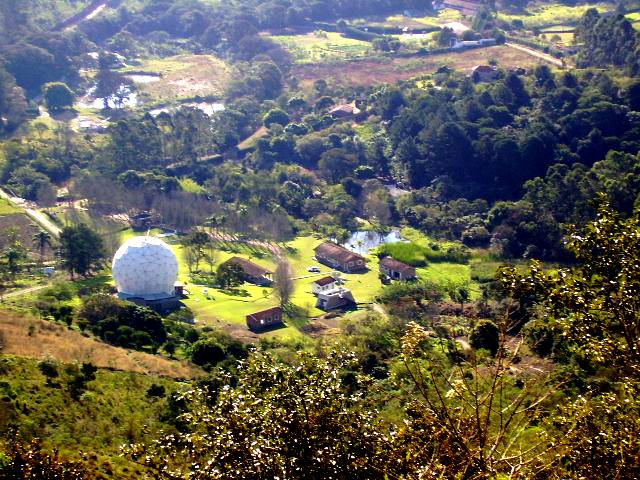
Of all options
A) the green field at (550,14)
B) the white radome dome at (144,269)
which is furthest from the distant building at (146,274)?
the green field at (550,14)

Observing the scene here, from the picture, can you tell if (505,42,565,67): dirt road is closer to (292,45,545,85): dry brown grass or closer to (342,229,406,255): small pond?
(292,45,545,85): dry brown grass

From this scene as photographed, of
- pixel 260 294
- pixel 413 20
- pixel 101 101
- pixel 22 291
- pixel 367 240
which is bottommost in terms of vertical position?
pixel 101 101

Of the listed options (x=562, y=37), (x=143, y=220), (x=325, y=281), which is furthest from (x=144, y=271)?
(x=562, y=37)

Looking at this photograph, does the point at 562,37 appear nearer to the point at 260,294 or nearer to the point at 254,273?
the point at 254,273

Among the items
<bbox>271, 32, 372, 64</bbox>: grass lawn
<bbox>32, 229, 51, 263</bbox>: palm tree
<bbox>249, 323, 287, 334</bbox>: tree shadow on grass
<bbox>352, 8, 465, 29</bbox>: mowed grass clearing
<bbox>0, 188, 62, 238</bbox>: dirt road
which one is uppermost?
<bbox>352, 8, 465, 29</bbox>: mowed grass clearing

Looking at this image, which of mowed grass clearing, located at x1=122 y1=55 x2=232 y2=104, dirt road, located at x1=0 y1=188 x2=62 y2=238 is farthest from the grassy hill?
mowed grass clearing, located at x1=122 y1=55 x2=232 y2=104
